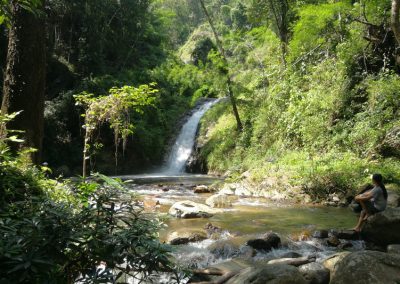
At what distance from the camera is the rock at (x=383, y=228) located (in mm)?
6738

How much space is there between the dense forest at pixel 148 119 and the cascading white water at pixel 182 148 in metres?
0.52

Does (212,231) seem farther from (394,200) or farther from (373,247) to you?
(394,200)

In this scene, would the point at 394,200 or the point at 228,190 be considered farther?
the point at 228,190

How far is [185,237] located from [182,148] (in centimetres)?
1631

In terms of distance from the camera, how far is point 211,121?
23.8 metres

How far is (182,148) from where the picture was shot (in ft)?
76.9

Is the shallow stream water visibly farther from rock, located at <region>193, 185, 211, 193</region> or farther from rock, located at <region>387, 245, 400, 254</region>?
rock, located at <region>193, 185, 211, 193</region>

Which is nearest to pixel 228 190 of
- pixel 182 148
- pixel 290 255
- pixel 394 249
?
pixel 290 255

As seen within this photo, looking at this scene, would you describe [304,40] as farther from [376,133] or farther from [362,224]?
[362,224]

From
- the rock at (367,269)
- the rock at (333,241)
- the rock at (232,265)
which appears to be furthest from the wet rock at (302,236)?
the rock at (367,269)

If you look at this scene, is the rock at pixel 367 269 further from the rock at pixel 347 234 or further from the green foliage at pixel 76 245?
the green foliage at pixel 76 245

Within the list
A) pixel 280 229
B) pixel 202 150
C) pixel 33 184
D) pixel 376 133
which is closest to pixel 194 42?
pixel 202 150

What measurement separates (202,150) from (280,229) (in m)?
13.6

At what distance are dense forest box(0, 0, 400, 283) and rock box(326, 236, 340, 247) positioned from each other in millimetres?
3811
